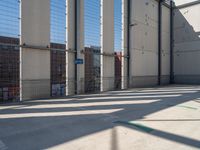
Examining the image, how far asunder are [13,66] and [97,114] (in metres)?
5.10

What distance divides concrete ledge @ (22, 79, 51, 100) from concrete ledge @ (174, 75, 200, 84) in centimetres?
1697

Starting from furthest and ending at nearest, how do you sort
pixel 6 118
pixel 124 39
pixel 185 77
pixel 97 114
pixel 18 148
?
pixel 185 77, pixel 124 39, pixel 97 114, pixel 6 118, pixel 18 148

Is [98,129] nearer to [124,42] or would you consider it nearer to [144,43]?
[124,42]

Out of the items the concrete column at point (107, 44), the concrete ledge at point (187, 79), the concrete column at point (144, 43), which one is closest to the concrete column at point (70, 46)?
the concrete column at point (107, 44)

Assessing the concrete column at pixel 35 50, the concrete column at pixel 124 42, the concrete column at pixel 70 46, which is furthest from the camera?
the concrete column at pixel 124 42

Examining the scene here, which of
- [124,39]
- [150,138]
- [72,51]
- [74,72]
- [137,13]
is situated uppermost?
[137,13]

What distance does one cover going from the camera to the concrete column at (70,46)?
1244cm

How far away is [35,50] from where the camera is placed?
1077cm

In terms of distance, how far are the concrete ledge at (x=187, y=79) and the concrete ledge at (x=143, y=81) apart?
387 centimetres

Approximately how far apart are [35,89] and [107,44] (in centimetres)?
666

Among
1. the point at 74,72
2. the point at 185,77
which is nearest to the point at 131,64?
the point at 74,72

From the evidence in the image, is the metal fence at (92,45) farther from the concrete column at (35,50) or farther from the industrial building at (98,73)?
the concrete column at (35,50)

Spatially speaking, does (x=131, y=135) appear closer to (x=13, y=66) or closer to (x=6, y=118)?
(x=6, y=118)

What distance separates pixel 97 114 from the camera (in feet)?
23.7
